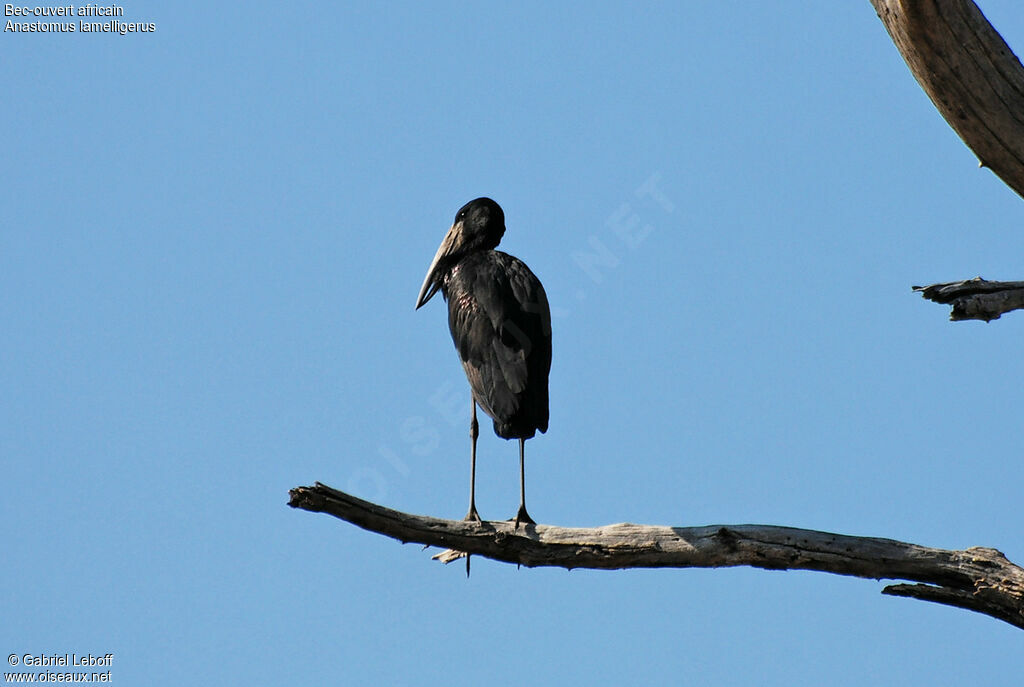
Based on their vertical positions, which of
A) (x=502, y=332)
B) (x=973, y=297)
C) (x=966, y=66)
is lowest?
(x=973, y=297)

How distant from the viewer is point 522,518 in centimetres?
769

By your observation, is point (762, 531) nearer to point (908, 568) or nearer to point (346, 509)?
point (908, 568)

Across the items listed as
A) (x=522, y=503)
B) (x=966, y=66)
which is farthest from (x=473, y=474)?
(x=966, y=66)

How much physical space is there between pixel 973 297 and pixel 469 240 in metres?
4.61

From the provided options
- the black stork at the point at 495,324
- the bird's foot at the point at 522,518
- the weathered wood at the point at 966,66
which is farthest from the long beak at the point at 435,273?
the weathered wood at the point at 966,66

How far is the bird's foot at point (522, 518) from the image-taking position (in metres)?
7.32

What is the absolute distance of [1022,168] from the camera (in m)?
7.11

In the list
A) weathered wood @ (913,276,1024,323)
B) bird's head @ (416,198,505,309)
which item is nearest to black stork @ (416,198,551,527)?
bird's head @ (416,198,505,309)

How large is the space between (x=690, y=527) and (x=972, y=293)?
202cm

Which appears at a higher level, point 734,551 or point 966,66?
point 966,66

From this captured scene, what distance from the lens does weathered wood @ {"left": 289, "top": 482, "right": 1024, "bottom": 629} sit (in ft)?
22.4

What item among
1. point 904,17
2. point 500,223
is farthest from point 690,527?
point 500,223

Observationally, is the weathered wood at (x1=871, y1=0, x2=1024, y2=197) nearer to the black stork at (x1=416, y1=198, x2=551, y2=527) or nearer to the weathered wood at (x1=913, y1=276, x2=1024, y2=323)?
the weathered wood at (x1=913, y1=276, x2=1024, y2=323)

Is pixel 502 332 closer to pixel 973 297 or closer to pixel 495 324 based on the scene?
pixel 495 324
